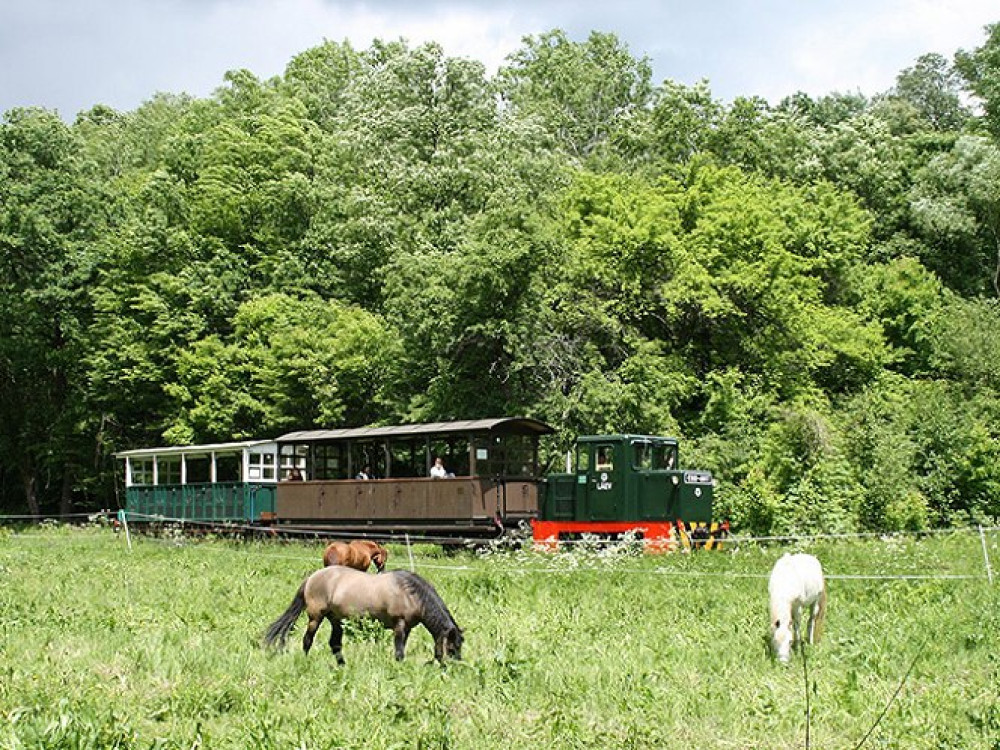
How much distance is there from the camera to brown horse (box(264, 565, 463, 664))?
32.9ft

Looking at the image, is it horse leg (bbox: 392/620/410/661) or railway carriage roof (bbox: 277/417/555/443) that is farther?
railway carriage roof (bbox: 277/417/555/443)

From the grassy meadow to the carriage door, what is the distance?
5.92 m

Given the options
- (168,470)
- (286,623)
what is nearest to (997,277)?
(168,470)

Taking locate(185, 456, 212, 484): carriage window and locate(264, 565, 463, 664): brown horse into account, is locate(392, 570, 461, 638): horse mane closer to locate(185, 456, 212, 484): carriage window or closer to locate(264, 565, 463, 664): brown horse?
locate(264, 565, 463, 664): brown horse

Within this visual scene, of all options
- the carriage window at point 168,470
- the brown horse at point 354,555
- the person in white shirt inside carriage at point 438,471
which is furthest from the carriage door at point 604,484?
the carriage window at point 168,470

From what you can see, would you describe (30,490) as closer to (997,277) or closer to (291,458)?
(291,458)

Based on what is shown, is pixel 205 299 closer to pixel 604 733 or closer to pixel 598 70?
pixel 598 70

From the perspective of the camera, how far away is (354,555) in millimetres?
16453

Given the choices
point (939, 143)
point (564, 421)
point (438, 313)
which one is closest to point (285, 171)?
point (438, 313)

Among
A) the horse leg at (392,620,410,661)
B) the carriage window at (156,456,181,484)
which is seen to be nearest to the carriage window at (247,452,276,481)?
the carriage window at (156,456,181,484)

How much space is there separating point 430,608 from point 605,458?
44.0 feet

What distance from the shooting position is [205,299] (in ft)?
131

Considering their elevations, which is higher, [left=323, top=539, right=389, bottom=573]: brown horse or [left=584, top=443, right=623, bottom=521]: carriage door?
[left=584, top=443, right=623, bottom=521]: carriage door

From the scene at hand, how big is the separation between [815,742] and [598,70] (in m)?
46.7
